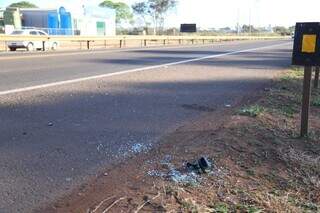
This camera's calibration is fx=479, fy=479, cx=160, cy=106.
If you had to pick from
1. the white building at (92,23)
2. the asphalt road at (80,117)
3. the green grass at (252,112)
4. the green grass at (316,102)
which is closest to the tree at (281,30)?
the white building at (92,23)

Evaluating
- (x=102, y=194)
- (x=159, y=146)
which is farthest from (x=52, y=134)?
(x=102, y=194)

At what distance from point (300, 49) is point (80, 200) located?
307cm

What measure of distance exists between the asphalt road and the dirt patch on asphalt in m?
0.28

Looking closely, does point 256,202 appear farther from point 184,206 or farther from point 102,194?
point 102,194

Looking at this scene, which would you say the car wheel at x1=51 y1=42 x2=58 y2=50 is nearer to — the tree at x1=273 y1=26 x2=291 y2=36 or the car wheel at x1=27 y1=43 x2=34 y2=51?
the car wheel at x1=27 y1=43 x2=34 y2=51

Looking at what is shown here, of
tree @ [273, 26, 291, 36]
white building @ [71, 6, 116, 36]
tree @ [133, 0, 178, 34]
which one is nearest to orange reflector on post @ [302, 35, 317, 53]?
white building @ [71, 6, 116, 36]

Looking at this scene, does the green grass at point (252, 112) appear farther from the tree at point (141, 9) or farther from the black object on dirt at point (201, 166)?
the tree at point (141, 9)

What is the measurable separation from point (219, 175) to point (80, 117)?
9.81 ft

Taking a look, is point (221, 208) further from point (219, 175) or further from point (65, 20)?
point (65, 20)

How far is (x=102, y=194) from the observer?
3.72 meters

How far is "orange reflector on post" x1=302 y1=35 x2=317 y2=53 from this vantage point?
5.22m

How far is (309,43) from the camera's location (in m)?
5.25

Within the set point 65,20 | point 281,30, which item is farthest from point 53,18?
point 281,30

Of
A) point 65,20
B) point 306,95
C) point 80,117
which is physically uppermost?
point 306,95
